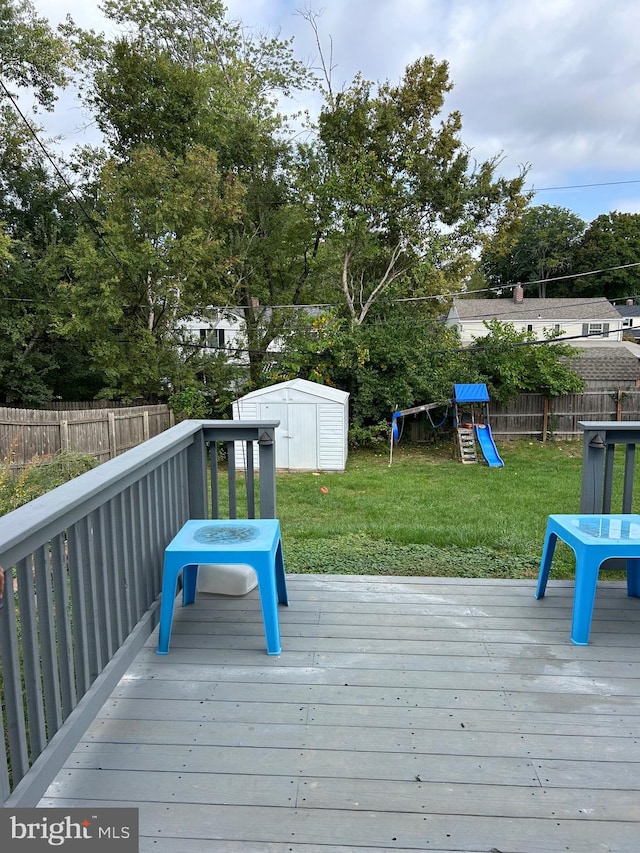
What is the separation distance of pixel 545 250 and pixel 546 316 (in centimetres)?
1537

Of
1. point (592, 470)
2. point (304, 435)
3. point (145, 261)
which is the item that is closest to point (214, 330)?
point (145, 261)

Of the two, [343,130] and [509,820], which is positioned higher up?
[343,130]

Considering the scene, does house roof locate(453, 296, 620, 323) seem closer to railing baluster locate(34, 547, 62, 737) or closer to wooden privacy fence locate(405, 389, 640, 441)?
wooden privacy fence locate(405, 389, 640, 441)

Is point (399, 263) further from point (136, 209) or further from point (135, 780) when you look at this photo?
point (135, 780)

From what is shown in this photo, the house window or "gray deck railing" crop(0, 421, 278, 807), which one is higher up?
the house window

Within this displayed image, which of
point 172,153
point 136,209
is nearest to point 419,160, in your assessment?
point 172,153

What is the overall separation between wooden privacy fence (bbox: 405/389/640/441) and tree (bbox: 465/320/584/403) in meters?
0.30

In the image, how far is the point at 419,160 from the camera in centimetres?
1338

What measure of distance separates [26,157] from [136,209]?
13.6 ft

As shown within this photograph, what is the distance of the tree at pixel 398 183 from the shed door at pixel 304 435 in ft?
11.8

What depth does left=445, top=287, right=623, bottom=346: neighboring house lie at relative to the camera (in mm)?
26375

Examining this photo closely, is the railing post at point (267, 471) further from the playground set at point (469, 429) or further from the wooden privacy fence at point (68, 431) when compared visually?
the playground set at point (469, 429)

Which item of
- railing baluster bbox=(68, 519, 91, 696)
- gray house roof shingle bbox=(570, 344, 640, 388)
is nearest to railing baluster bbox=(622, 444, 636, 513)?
railing baluster bbox=(68, 519, 91, 696)

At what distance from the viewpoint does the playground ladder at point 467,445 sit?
11344mm
